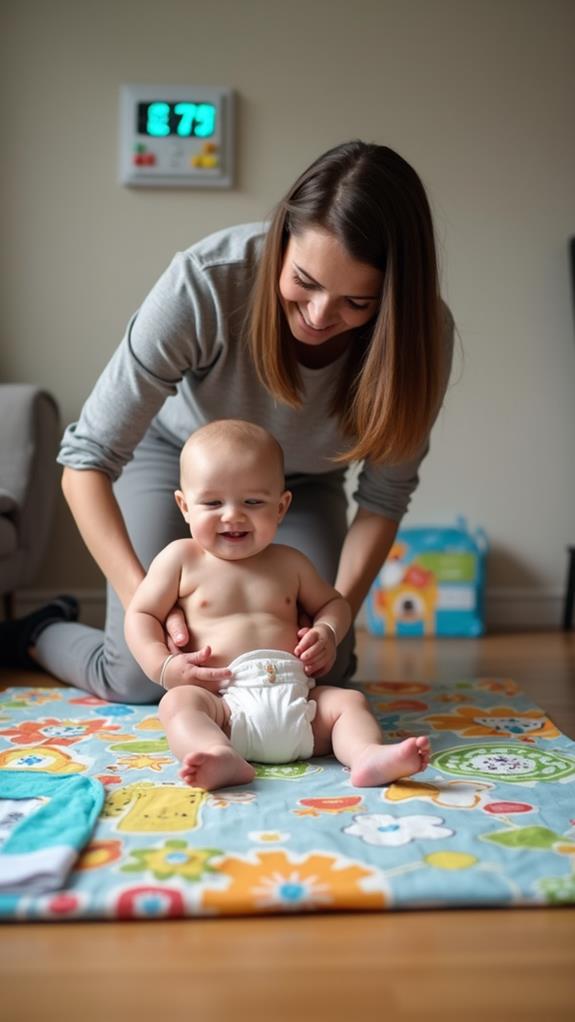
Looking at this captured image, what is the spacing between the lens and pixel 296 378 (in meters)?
1.64

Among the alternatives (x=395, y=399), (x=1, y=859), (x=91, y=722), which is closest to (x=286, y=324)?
(x=395, y=399)

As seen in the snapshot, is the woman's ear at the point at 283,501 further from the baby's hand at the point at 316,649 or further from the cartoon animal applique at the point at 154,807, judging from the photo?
the cartoon animal applique at the point at 154,807

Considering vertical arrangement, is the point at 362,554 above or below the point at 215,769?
above

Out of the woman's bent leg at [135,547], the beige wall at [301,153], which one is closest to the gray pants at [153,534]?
the woman's bent leg at [135,547]

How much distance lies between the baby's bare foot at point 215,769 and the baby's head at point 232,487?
0.34 m

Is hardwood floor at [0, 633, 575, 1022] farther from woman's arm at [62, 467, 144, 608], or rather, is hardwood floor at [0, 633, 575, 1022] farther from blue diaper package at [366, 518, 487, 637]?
blue diaper package at [366, 518, 487, 637]

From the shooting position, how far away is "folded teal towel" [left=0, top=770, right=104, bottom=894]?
1010 mm

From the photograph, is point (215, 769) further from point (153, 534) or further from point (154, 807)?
point (153, 534)

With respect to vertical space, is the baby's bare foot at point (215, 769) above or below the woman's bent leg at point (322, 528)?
below

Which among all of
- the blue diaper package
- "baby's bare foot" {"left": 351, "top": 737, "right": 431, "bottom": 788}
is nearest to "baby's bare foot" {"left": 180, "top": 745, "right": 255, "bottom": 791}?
"baby's bare foot" {"left": 351, "top": 737, "right": 431, "bottom": 788}

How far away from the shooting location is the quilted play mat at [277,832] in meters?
0.99

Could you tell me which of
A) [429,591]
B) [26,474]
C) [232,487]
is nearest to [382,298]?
[232,487]

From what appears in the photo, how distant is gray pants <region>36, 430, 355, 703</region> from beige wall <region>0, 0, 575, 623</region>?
1125 millimetres

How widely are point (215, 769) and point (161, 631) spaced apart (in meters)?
0.31
